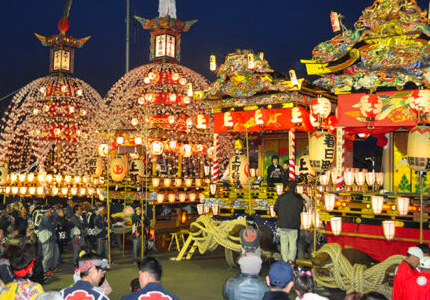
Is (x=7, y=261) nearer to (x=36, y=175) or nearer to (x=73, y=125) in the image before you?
(x=36, y=175)

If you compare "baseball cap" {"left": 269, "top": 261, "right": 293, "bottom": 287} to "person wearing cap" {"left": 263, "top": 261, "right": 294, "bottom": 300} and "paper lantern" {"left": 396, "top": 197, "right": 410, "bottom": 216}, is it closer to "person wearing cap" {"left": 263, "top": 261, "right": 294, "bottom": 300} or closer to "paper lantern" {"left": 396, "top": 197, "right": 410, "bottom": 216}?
"person wearing cap" {"left": 263, "top": 261, "right": 294, "bottom": 300}

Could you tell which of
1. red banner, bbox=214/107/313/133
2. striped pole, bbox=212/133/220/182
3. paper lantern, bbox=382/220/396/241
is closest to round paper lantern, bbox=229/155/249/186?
red banner, bbox=214/107/313/133

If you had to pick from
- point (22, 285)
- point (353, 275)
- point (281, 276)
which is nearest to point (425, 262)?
point (281, 276)

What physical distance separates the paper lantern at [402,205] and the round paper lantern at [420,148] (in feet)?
2.61

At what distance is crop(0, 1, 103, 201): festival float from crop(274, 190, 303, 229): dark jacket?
1945cm

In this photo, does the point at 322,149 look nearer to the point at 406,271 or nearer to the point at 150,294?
the point at 406,271

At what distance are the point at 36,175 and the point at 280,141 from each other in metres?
16.7

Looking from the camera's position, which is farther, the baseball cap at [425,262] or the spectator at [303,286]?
the baseball cap at [425,262]

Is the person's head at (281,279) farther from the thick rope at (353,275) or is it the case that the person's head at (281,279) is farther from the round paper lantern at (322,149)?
the round paper lantern at (322,149)

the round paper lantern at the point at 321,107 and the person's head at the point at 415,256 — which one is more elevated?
the round paper lantern at the point at 321,107

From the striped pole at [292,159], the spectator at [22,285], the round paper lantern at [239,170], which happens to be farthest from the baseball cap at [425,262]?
the striped pole at [292,159]

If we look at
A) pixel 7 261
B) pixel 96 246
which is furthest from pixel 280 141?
pixel 7 261

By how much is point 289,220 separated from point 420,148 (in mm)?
3381

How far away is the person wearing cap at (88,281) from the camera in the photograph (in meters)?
5.07
